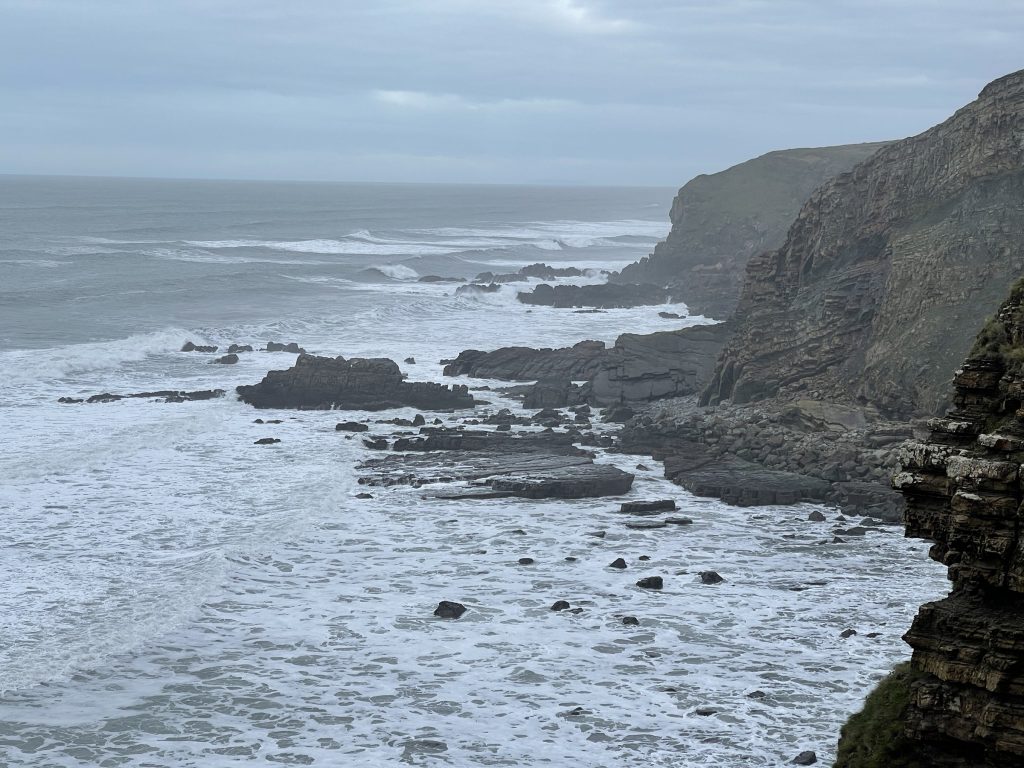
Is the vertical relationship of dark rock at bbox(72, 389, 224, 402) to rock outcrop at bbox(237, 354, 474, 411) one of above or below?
below

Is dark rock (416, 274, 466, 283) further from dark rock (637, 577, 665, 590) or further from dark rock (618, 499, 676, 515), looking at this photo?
dark rock (637, 577, 665, 590)

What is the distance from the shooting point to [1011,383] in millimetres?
14367

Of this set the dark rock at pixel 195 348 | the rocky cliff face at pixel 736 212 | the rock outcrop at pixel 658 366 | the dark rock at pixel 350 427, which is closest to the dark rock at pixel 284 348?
the dark rock at pixel 195 348

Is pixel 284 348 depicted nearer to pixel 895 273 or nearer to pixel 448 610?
pixel 895 273

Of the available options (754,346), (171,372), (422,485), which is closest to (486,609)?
(422,485)

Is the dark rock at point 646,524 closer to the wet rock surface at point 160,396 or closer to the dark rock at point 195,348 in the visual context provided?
the wet rock surface at point 160,396

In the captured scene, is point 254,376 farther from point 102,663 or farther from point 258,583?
point 102,663

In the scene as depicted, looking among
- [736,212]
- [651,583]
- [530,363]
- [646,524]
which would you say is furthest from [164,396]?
[736,212]

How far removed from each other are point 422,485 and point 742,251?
6847 centimetres

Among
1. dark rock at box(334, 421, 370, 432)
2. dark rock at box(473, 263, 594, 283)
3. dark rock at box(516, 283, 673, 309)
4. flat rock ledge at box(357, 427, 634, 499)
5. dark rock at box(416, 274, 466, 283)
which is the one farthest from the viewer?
dark rock at box(416, 274, 466, 283)

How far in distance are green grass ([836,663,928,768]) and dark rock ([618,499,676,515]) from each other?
20.1 metres

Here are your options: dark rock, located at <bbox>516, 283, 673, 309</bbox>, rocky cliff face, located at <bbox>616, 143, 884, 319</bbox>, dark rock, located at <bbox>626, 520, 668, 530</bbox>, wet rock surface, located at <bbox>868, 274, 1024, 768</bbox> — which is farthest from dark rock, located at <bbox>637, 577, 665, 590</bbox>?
rocky cliff face, located at <bbox>616, 143, 884, 319</bbox>

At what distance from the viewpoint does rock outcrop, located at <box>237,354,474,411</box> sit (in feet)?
179

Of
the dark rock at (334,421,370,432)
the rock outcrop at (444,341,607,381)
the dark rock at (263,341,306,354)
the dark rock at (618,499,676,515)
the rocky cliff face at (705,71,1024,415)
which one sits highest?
the rocky cliff face at (705,71,1024,415)
